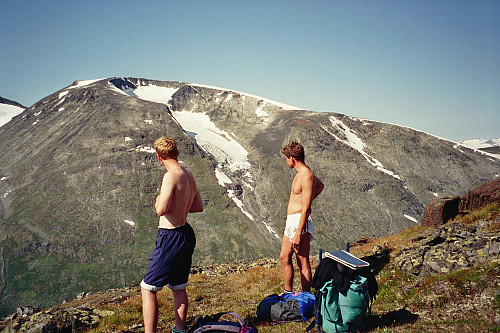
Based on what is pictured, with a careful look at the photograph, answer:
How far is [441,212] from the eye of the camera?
1552 cm

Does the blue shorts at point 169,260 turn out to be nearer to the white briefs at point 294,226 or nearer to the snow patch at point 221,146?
the white briefs at point 294,226

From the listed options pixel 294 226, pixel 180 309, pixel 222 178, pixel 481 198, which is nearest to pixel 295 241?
pixel 294 226

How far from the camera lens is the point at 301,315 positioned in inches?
245

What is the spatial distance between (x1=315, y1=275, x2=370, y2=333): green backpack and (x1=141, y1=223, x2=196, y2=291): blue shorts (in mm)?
2437

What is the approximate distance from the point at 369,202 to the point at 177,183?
14451 centimetres

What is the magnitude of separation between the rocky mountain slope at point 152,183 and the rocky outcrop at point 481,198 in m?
98.4

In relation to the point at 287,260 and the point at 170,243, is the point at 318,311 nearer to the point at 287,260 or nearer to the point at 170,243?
the point at 287,260

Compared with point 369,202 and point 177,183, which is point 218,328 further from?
point 369,202

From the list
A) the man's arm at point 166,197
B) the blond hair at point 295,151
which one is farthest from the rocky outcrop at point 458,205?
the man's arm at point 166,197

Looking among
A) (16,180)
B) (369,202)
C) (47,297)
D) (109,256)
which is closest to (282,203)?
(369,202)

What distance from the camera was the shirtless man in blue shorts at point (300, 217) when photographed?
6.59 metres

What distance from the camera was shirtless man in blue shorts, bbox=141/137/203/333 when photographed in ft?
16.1

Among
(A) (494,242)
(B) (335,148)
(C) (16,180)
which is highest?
(B) (335,148)

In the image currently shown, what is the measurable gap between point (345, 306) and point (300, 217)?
1.92m
